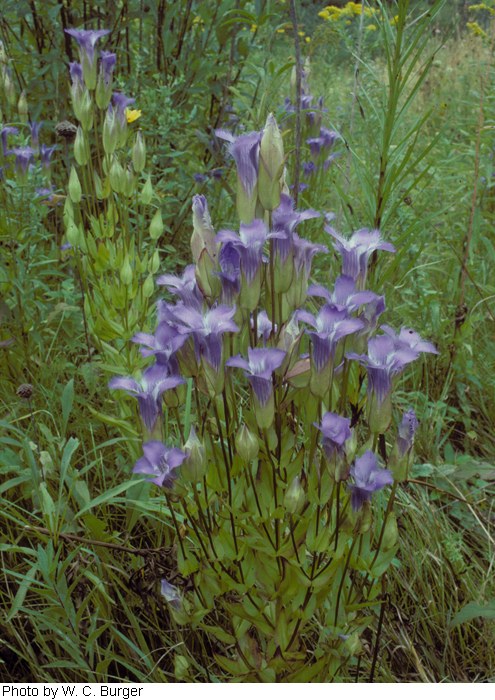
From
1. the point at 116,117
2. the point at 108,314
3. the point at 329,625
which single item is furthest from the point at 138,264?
the point at 329,625

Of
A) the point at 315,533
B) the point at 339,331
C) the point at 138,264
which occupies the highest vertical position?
the point at 339,331

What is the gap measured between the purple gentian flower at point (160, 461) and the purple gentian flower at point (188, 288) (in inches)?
10.8

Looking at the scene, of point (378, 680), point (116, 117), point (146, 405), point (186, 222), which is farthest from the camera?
point (186, 222)

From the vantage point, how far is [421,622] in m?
1.42

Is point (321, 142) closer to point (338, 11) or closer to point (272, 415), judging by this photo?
point (338, 11)

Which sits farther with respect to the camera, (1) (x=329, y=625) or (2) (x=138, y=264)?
(2) (x=138, y=264)

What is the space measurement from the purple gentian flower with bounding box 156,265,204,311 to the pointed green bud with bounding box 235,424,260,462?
28cm

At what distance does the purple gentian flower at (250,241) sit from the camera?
2.90ft

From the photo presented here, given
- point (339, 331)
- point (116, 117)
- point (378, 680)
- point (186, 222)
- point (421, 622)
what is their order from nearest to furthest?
point (339, 331) < point (378, 680) < point (421, 622) < point (116, 117) < point (186, 222)

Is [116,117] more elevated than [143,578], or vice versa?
[116,117]

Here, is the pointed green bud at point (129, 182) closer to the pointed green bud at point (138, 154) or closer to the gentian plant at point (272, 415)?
the pointed green bud at point (138, 154)

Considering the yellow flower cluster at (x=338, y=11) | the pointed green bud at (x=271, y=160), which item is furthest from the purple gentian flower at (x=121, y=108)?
the yellow flower cluster at (x=338, y=11)

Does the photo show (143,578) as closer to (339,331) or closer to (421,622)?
(421,622)

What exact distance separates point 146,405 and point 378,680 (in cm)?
88
